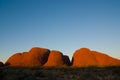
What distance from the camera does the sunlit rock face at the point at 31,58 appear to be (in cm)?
7862

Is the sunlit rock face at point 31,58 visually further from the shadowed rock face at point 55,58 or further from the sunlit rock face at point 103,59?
the sunlit rock face at point 103,59

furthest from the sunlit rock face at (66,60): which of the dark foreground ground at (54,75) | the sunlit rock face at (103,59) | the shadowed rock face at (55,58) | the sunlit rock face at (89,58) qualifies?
the dark foreground ground at (54,75)

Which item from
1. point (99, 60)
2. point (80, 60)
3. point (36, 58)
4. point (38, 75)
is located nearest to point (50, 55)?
point (36, 58)

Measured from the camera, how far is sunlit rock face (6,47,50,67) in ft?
258

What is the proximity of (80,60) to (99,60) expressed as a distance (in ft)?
24.6

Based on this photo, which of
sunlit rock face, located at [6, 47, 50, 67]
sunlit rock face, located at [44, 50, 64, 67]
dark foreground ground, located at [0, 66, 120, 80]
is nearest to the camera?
dark foreground ground, located at [0, 66, 120, 80]

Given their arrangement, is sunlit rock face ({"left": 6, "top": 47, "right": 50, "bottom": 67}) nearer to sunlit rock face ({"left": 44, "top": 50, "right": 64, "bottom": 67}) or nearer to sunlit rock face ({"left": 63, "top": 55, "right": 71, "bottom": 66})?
sunlit rock face ({"left": 44, "top": 50, "right": 64, "bottom": 67})

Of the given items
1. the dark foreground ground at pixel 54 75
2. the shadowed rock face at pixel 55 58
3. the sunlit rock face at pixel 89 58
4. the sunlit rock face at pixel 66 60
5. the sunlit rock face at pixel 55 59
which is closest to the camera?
the dark foreground ground at pixel 54 75

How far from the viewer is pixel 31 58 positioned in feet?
260

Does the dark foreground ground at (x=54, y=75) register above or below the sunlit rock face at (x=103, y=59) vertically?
above

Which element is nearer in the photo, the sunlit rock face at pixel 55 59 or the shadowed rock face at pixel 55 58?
the shadowed rock face at pixel 55 58

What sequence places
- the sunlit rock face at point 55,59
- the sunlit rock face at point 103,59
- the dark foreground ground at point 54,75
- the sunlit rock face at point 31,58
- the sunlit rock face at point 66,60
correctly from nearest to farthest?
the dark foreground ground at point 54,75, the sunlit rock face at point 103,59, the sunlit rock face at point 55,59, the sunlit rock face at point 31,58, the sunlit rock face at point 66,60

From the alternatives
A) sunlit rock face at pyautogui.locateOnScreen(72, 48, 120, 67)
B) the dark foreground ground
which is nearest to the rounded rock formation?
sunlit rock face at pyautogui.locateOnScreen(72, 48, 120, 67)

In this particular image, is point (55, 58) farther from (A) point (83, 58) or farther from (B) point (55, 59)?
(A) point (83, 58)
